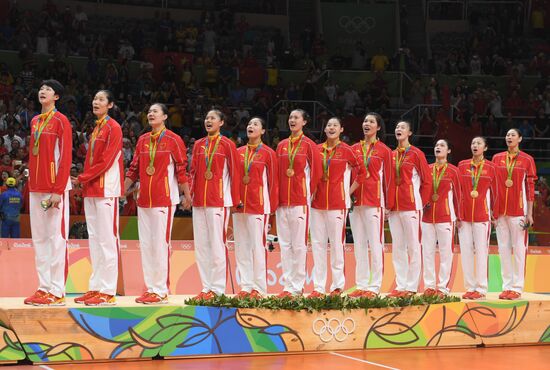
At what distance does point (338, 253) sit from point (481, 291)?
2.58 meters

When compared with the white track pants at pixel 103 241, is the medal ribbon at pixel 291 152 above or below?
above

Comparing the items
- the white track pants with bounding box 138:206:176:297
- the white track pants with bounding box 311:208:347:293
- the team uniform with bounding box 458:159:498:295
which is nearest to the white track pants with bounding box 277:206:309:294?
the white track pants with bounding box 311:208:347:293

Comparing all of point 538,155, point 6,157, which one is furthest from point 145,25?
point 538,155

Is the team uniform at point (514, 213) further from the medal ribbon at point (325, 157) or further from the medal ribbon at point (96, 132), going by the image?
the medal ribbon at point (96, 132)

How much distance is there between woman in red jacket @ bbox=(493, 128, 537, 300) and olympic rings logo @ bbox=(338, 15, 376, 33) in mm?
14900

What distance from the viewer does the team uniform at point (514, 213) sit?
1380 centimetres

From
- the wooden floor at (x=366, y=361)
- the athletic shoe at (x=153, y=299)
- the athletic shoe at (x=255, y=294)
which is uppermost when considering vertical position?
the athletic shoe at (x=153, y=299)

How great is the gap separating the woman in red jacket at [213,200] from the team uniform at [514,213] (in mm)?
4475

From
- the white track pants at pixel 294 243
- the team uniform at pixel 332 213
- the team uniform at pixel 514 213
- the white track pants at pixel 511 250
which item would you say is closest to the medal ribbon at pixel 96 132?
the white track pants at pixel 294 243

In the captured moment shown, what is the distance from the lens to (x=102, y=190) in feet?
34.4

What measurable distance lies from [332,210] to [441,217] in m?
2.20

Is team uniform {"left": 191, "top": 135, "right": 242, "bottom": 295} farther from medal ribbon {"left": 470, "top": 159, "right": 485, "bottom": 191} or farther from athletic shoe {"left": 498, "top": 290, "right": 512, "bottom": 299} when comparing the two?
athletic shoe {"left": 498, "top": 290, "right": 512, "bottom": 299}

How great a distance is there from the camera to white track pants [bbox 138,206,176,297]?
11047 mm

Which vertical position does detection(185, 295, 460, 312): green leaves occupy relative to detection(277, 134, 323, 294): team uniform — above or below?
below
